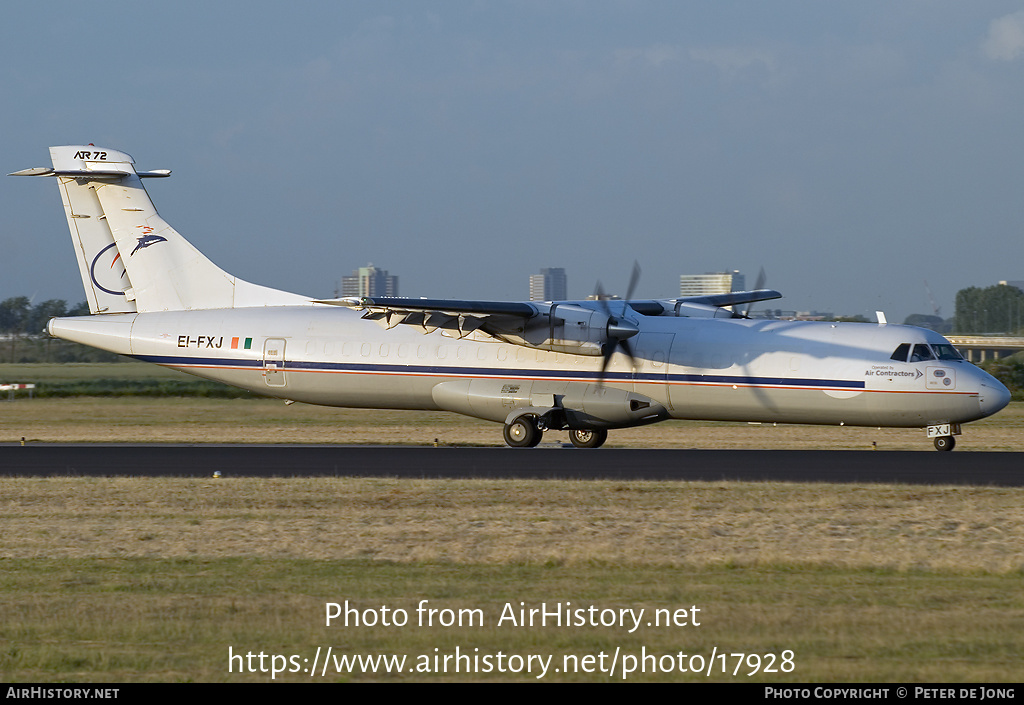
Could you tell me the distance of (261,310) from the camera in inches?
1060

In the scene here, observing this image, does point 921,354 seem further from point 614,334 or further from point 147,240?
point 147,240

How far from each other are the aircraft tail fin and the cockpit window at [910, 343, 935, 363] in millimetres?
14625

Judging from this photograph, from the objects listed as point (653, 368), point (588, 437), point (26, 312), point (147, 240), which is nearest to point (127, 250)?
point (147, 240)

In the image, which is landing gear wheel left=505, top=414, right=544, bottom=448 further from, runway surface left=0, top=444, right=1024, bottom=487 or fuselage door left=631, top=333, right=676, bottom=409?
fuselage door left=631, top=333, right=676, bottom=409

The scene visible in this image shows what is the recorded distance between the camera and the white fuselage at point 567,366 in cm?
2280

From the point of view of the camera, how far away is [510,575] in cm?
1061

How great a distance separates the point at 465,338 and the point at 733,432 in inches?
400

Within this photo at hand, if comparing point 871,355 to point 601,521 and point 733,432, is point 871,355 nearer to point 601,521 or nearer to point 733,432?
point 733,432

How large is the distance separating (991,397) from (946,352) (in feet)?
4.60

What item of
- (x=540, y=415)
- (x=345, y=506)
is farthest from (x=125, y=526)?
(x=540, y=415)

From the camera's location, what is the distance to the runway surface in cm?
1848

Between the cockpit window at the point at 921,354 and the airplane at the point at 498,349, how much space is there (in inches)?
2.0

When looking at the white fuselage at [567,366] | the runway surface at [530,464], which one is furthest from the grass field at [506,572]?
the white fuselage at [567,366]

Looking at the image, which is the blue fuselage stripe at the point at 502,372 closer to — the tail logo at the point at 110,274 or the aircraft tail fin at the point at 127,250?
the aircraft tail fin at the point at 127,250
